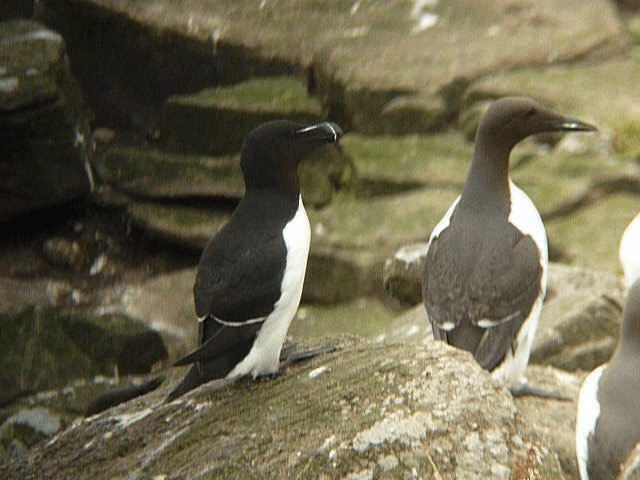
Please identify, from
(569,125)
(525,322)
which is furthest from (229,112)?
(525,322)

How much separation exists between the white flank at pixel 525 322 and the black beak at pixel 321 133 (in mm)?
1554

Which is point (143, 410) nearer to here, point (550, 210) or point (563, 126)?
point (563, 126)

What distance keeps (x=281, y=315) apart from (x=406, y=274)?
309cm

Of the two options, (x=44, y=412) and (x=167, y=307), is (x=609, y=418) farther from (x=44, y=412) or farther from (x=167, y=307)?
(x=167, y=307)

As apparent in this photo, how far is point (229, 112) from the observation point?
912 cm

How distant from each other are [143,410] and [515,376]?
1.79 m

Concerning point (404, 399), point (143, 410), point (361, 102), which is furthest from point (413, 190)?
point (404, 399)

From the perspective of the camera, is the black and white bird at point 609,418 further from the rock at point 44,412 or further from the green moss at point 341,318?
the rock at point 44,412

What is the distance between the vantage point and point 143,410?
13.4ft

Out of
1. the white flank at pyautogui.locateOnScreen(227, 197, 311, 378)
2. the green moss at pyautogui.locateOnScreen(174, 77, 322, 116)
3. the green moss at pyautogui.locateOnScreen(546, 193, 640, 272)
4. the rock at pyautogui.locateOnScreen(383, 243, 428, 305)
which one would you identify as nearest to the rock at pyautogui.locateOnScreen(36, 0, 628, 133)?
the green moss at pyautogui.locateOnScreen(174, 77, 322, 116)

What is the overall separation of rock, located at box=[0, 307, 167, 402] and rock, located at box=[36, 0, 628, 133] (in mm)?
2088

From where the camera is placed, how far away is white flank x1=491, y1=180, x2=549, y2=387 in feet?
17.1

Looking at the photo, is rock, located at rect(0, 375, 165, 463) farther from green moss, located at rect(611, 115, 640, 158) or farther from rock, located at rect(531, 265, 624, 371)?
green moss, located at rect(611, 115, 640, 158)

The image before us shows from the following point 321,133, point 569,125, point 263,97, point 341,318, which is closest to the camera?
point 321,133
